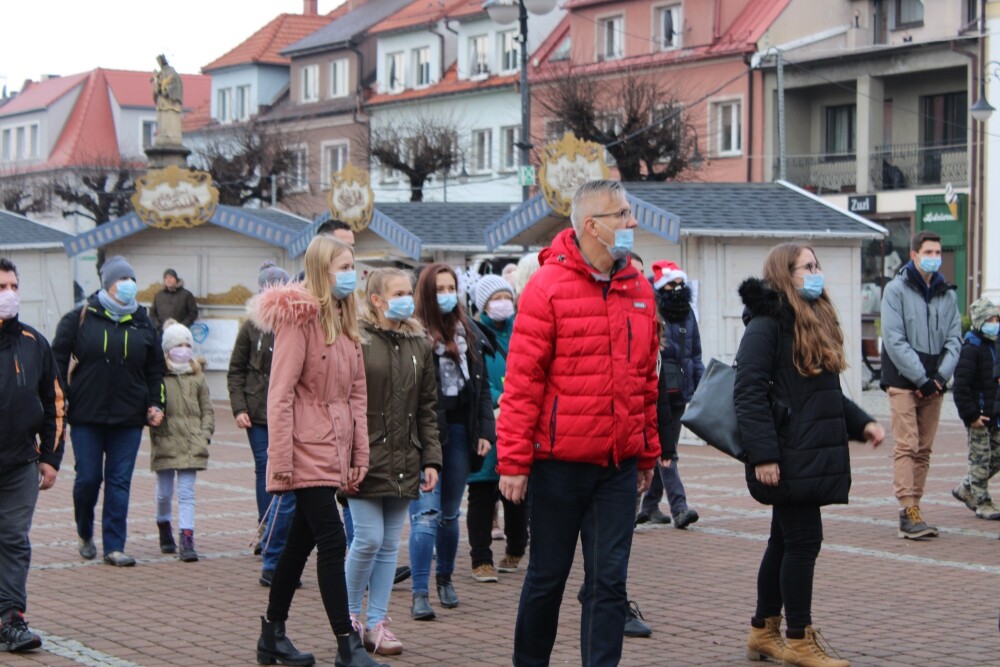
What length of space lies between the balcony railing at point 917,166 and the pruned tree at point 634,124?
17.2 feet

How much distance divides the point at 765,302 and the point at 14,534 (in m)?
3.62

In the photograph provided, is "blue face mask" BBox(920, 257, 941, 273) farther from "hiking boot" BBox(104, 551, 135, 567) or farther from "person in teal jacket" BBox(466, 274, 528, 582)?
"hiking boot" BBox(104, 551, 135, 567)

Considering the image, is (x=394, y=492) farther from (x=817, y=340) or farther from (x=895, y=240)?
(x=895, y=240)

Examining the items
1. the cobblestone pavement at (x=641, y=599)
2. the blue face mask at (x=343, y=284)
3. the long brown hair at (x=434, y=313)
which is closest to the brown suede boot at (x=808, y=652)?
the cobblestone pavement at (x=641, y=599)

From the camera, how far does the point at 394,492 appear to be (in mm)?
7148

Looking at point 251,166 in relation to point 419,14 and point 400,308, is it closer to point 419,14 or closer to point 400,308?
point 419,14

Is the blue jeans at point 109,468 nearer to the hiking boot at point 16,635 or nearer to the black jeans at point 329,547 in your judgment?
the hiking boot at point 16,635

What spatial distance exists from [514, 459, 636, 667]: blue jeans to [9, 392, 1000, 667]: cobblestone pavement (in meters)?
1.28

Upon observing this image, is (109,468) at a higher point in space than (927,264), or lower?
lower

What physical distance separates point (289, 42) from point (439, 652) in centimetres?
5905

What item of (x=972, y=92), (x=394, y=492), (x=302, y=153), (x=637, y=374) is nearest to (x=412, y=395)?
(x=394, y=492)

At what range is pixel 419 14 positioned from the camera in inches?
2234

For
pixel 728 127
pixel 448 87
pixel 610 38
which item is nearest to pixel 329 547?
pixel 728 127

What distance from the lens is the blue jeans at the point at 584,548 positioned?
571 cm
